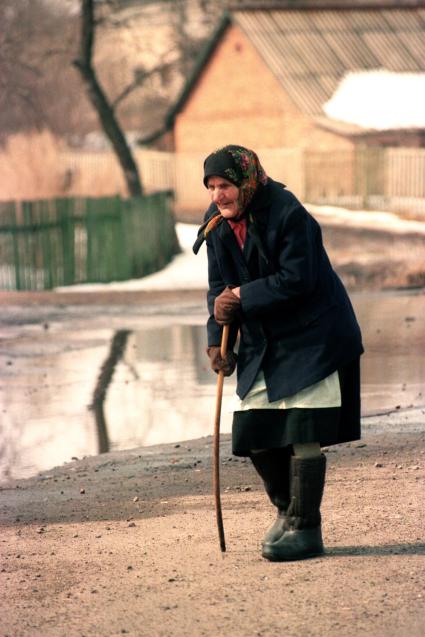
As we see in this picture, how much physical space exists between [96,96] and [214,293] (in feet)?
71.3

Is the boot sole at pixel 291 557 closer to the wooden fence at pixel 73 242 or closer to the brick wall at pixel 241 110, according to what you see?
the wooden fence at pixel 73 242

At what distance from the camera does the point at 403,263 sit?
70.0 ft

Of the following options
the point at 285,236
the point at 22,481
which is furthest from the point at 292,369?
the point at 22,481

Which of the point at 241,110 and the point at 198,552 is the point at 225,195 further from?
the point at 241,110

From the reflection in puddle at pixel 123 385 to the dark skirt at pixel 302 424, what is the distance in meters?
3.15

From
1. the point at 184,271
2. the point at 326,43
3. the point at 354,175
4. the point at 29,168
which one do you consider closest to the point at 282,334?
the point at 184,271

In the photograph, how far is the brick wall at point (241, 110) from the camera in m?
42.1

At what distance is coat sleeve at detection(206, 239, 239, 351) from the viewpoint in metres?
5.40

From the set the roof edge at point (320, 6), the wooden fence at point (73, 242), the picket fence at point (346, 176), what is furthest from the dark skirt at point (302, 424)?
the roof edge at point (320, 6)

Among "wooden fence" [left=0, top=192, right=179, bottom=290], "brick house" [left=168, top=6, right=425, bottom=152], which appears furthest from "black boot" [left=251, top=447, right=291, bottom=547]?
"brick house" [left=168, top=6, right=425, bottom=152]

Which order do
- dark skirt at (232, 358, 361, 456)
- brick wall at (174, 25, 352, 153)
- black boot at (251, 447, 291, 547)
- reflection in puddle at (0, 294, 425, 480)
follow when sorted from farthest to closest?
brick wall at (174, 25, 352, 153) < reflection in puddle at (0, 294, 425, 480) < black boot at (251, 447, 291, 547) < dark skirt at (232, 358, 361, 456)

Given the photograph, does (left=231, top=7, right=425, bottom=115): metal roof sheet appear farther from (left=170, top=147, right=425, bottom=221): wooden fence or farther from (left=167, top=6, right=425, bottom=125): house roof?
(left=170, top=147, right=425, bottom=221): wooden fence

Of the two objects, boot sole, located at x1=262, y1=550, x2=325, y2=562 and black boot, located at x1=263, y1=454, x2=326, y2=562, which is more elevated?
black boot, located at x1=263, y1=454, x2=326, y2=562

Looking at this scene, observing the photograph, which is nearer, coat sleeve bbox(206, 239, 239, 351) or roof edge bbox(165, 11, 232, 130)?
coat sleeve bbox(206, 239, 239, 351)
